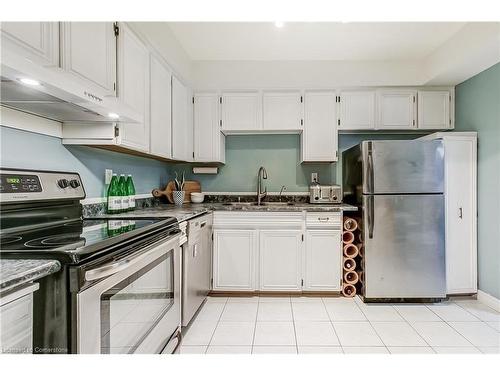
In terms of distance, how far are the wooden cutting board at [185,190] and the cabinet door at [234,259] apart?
70 centimetres

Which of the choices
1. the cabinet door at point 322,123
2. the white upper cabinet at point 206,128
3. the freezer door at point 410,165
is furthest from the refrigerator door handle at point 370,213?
the white upper cabinet at point 206,128

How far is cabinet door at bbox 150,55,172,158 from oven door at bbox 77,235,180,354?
0.97 meters

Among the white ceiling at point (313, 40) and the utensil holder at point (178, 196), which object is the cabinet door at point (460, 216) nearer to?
the white ceiling at point (313, 40)

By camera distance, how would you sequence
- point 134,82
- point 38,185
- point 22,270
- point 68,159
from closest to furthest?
point 22,270 < point 38,185 < point 68,159 < point 134,82

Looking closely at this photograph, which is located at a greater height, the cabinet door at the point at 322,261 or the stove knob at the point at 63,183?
the stove knob at the point at 63,183

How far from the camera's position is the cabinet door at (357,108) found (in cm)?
316

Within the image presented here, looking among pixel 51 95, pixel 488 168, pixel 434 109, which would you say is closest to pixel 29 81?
pixel 51 95

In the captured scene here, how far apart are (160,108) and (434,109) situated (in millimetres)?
2848

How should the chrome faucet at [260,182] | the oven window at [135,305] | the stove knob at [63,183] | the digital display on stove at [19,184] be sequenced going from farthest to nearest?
the chrome faucet at [260,182] → the stove knob at [63,183] → the digital display on stove at [19,184] → the oven window at [135,305]

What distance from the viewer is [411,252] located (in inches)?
104

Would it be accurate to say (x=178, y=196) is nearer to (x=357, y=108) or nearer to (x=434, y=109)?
(x=357, y=108)

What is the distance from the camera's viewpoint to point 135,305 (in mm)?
1214

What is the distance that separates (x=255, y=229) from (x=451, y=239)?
73.9 inches

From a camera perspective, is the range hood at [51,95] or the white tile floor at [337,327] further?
the white tile floor at [337,327]
